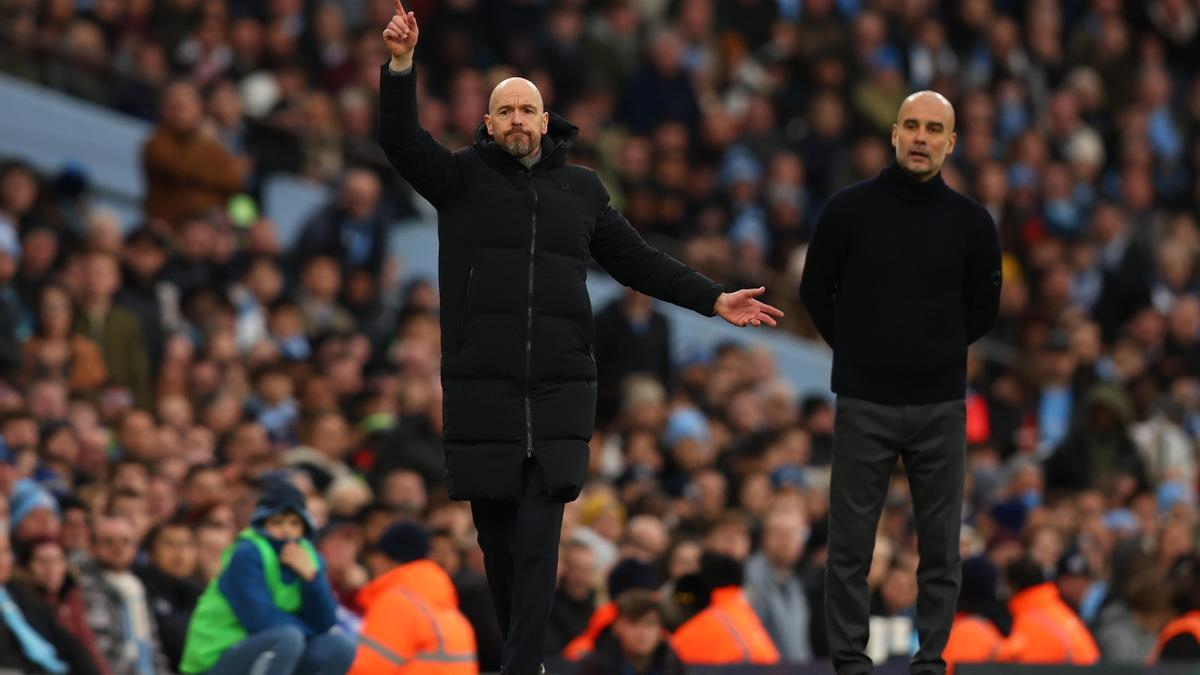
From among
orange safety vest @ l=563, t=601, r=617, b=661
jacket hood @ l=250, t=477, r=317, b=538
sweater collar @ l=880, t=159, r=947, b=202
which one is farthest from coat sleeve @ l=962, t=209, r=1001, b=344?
jacket hood @ l=250, t=477, r=317, b=538

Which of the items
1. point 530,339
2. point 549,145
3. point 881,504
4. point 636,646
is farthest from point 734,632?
point 549,145

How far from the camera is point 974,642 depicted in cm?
1205

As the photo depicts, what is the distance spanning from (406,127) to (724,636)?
4.51 meters

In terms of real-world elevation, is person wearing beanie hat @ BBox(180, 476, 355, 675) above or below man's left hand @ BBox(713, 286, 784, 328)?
below

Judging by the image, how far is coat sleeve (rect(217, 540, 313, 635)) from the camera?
10539 millimetres

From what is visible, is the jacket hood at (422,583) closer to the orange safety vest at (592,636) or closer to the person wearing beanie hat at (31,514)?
the orange safety vest at (592,636)

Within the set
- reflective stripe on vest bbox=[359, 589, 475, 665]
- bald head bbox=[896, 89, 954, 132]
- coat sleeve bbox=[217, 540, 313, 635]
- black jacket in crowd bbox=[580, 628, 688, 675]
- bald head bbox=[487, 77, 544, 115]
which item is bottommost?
black jacket in crowd bbox=[580, 628, 688, 675]

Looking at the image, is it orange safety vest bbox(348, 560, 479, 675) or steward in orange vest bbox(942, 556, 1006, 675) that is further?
steward in orange vest bbox(942, 556, 1006, 675)

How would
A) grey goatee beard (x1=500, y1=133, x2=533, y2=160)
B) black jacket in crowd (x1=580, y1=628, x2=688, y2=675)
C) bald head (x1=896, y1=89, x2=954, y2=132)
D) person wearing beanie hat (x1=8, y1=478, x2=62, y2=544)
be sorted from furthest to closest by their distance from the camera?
person wearing beanie hat (x1=8, y1=478, x2=62, y2=544) → black jacket in crowd (x1=580, y1=628, x2=688, y2=675) → bald head (x1=896, y1=89, x2=954, y2=132) → grey goatee beard (x1=500, y1=133, x2=533, y2=160)

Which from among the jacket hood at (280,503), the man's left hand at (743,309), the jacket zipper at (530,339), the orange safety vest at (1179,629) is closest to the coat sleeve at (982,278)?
the man's left hand at (743,309)

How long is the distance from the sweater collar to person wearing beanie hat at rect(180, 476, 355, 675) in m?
3.04

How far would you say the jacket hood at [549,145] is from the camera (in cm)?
861

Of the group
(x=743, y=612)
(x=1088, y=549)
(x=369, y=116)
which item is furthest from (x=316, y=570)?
(x=369, y=116)

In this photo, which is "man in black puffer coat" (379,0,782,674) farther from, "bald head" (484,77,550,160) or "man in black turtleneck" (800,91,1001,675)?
"man in black turtleneck" (800,91,1001,675)
